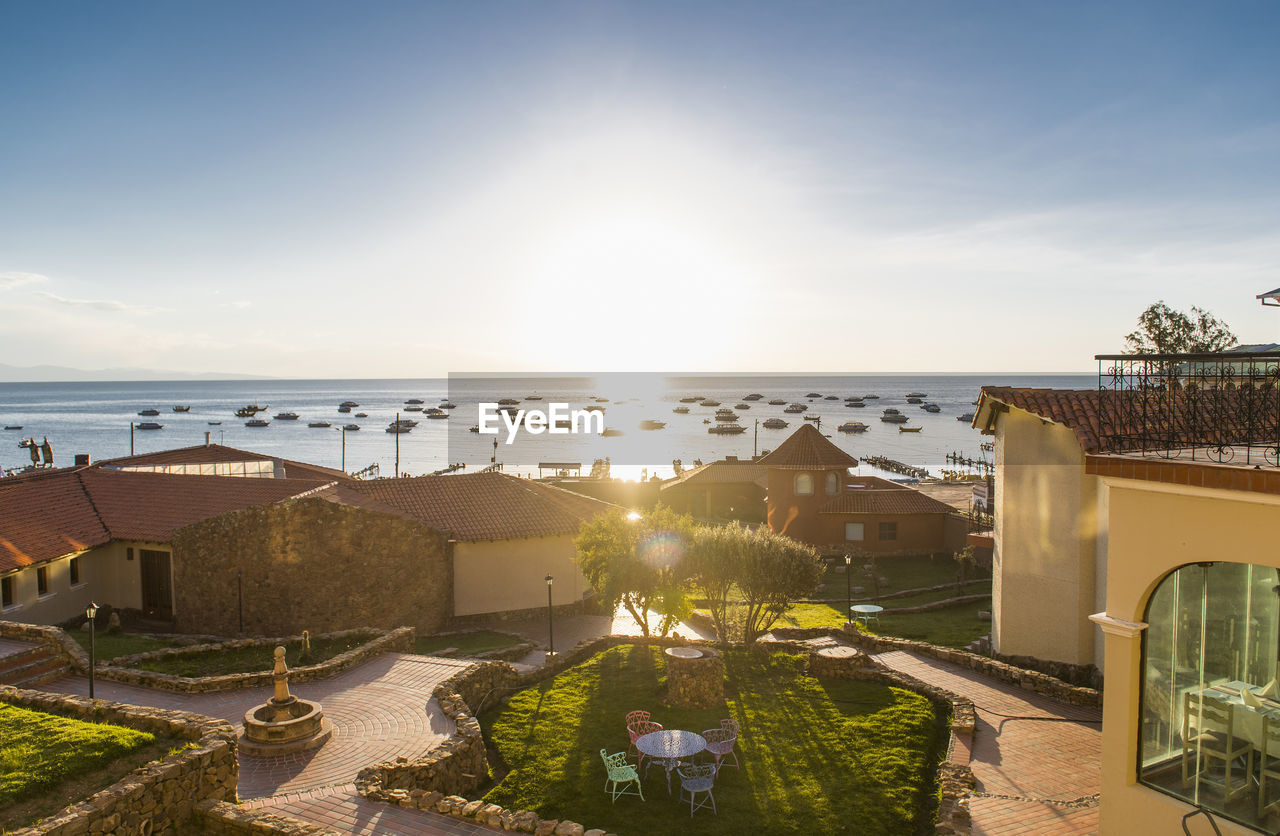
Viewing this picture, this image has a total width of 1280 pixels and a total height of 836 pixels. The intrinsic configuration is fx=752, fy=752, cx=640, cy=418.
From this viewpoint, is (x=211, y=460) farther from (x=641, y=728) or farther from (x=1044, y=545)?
(x=1044, y=545)

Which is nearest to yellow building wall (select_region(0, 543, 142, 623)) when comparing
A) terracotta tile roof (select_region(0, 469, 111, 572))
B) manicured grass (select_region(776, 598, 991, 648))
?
terracotta tile roof (select_region(0, 469, 111, 572))

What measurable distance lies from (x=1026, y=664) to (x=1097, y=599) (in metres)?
2.69

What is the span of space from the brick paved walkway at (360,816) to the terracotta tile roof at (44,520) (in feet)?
55.2

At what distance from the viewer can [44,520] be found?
25.9m

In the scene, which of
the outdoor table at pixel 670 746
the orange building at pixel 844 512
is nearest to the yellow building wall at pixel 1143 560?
the outdoor table at pixel 670 746

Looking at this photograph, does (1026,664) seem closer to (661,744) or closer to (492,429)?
(661,744)

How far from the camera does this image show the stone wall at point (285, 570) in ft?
83.3

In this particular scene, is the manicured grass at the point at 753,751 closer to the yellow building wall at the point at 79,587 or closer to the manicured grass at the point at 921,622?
the manicured grass at the point at 921,622

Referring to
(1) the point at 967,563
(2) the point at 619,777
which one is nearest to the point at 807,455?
(1) the point at 967,563

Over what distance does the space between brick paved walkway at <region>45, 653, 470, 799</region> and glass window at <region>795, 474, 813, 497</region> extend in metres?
26.6

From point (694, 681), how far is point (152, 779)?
10604mm

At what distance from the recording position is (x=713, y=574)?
75.0 ft

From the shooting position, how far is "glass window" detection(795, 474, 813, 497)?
138 feet

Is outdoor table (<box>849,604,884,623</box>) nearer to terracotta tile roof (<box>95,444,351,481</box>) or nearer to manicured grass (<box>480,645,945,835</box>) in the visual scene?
manicured grass (<box>480,645,945,835</box>)
